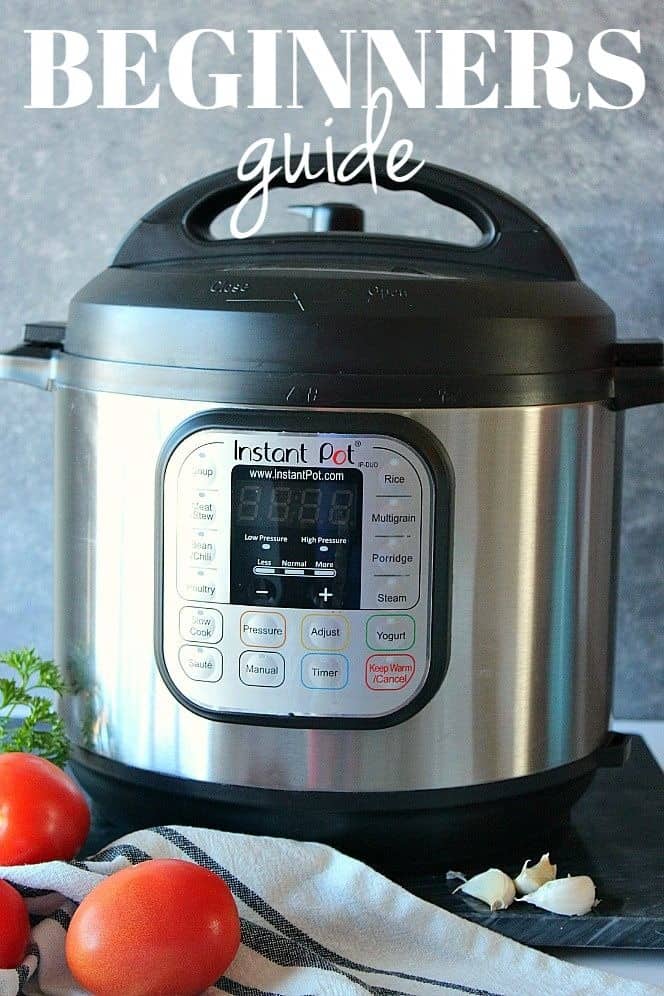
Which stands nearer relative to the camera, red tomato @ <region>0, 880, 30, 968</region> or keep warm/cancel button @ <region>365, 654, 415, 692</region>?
red tomato @ <region>0, 880, 30, 968</region>

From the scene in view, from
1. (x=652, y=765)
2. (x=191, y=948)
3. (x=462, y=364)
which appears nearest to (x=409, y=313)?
(x=462, y=364)

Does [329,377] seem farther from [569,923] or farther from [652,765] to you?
[652,765]

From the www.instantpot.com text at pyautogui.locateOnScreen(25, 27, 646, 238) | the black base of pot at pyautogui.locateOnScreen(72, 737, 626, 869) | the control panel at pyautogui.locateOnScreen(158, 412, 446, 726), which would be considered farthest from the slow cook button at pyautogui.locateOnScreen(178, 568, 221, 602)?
the www.instantpot.com text at pyautogui.locateOnScreen(25, 27, 646, 238)

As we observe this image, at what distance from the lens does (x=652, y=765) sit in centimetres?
98

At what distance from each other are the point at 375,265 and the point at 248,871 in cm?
36

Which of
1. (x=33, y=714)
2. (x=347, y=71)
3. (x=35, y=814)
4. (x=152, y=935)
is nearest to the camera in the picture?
(x=152, y=935)

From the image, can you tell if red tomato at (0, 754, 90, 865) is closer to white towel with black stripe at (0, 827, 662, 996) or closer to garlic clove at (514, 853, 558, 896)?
white towel with black stripe at (0, 827, 662, 996)

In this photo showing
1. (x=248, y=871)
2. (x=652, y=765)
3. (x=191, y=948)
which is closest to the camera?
(x=191, y=948)

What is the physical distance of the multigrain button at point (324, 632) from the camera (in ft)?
2.32

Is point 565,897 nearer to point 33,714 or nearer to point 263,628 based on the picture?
point 263,628

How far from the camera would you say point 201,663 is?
2.38ft

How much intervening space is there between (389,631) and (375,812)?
4.3 inches

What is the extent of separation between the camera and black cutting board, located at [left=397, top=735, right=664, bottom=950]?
699mm

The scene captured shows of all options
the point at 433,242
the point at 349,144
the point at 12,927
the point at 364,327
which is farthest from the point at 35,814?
the point at 349,144
